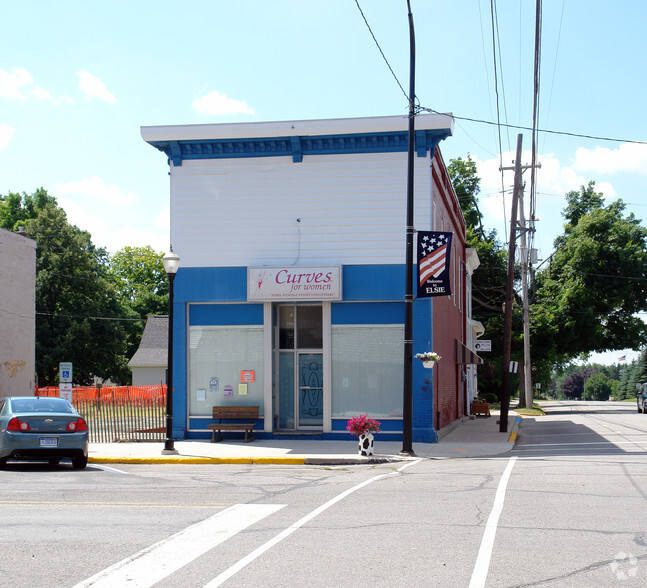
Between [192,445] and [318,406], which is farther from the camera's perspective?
[318,406]

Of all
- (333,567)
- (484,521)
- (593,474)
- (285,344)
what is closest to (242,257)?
(285,344)

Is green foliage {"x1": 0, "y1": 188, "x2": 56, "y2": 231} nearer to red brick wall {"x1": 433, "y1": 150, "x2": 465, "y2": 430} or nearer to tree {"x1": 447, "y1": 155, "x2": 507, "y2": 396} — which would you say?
tree {"x1": 447, "y1": 155, "x2": 507, "y2": 396}

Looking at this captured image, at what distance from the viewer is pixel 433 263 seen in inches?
698

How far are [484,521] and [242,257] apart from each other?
1322 cm

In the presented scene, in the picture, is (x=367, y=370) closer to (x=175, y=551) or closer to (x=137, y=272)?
(x=175, y=551)

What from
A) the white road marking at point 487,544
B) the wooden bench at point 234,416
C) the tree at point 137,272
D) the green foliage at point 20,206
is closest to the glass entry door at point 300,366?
the wooden bench at point 234,416

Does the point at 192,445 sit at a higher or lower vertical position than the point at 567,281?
lower

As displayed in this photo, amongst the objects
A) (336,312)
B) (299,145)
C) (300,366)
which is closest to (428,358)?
(336,312)

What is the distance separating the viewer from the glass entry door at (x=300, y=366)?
66.8ft

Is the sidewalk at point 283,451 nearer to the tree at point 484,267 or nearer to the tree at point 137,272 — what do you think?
the tree at point 484,267

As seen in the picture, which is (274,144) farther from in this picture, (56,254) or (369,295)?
(56,254)

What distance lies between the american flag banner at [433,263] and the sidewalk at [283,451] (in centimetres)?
376

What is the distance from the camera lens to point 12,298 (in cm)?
3114

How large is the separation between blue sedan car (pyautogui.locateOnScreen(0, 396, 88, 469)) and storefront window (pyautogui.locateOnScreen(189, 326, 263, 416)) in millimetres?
5880
